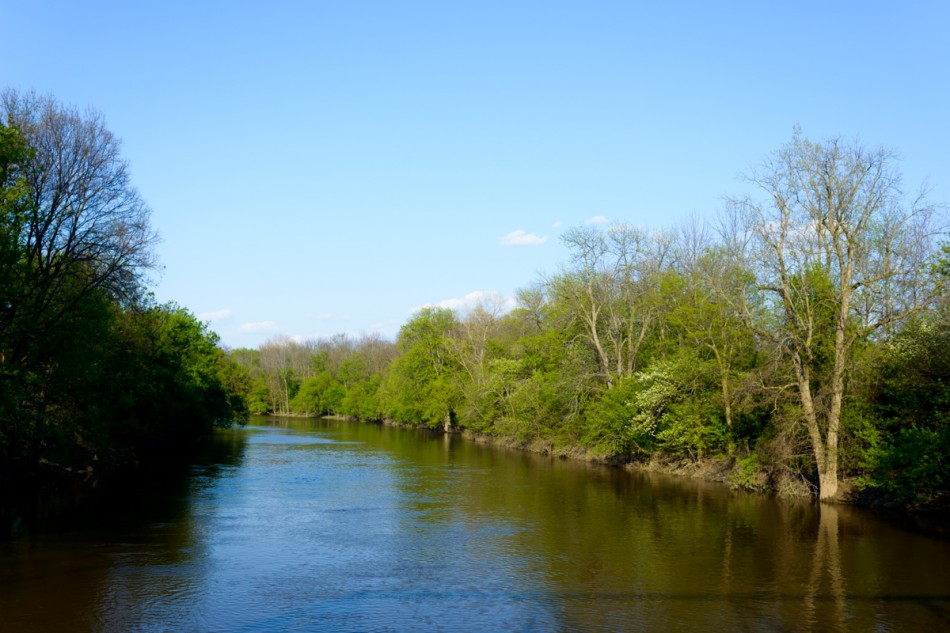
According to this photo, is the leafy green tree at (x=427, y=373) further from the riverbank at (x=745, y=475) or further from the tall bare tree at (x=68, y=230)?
the tall bare tree at (x=68, y=230)

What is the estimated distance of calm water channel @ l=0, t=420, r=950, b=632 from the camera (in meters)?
14.8

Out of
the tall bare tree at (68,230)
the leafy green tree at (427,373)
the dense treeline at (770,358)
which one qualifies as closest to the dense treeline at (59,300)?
the tall bare tree at (68,230)

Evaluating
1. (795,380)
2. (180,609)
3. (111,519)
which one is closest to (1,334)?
(111,519)

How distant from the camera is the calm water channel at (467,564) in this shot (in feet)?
48.7

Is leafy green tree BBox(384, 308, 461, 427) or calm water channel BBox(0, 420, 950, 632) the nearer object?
calm water channel BBox(0, 420, 950, 632)

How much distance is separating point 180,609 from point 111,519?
1089cm

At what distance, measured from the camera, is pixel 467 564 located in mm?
19250

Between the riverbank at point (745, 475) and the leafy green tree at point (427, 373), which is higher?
the leafy green tree at point (427, 373)

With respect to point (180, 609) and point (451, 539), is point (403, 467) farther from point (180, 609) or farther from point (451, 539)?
point (180, 609)

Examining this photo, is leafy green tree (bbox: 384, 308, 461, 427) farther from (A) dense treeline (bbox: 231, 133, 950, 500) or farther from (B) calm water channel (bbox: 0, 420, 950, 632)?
(B) calm water channel (bbox: 0, 420, 950, 632)

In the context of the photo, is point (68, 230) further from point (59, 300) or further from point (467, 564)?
point (467, 564)

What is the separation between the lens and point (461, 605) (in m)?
15.7

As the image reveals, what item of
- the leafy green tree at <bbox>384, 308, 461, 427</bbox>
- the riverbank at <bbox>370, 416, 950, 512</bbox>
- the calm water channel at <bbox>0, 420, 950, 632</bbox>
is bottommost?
the calm water channel at <bbox>0, 420, 950, 632</bbox>

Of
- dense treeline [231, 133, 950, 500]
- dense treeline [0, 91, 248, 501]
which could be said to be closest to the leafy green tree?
dense treeline [231, 133, 950, 500]
